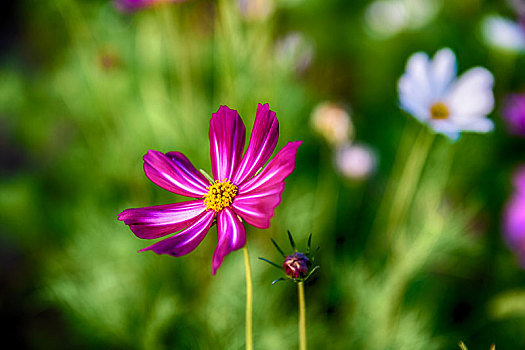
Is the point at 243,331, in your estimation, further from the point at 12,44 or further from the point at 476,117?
the point at 12,44

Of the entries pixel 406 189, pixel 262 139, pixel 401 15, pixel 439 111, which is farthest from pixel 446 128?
pixel 401 15

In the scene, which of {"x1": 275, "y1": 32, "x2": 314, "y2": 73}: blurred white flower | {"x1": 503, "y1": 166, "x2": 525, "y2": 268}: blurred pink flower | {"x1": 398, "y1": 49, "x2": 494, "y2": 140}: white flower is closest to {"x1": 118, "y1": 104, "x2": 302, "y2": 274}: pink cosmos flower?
{"x1": 398, "y1": 49, "x2": 494, "y2": 140}: white flower

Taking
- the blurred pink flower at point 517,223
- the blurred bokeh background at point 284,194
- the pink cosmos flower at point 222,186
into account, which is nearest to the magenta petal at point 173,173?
the pink cosmos flower at point 222,186

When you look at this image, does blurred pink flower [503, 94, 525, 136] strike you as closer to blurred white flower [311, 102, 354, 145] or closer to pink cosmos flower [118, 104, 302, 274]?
blurred white flower [311, 102, 354, 145]

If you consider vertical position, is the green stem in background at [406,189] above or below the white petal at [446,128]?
above

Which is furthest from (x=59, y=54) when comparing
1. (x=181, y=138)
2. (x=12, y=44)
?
(x=181, y=138)

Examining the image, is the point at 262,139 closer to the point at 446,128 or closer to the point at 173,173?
the point at 173,173

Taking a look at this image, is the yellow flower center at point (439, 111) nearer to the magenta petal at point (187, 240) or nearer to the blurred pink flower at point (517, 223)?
the blurred pink flower at point (517, 223)
